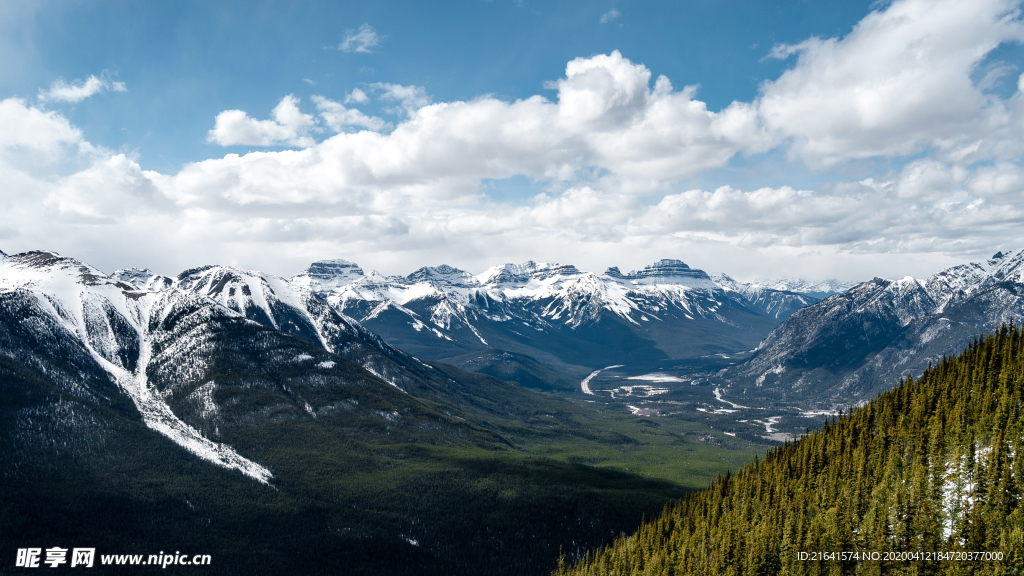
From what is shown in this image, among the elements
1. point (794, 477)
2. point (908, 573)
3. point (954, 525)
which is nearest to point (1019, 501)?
point (954, 525)

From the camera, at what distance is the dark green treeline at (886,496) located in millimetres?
111000

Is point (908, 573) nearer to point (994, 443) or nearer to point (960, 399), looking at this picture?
point (994, 443)

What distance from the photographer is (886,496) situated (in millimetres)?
130625

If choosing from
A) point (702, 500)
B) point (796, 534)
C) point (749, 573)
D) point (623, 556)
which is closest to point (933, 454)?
point (796, 534)

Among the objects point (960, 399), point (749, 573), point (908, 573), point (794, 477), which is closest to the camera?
point (908, 573)

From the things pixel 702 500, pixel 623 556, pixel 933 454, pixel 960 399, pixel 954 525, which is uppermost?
pixel 960 399

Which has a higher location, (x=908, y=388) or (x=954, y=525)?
(x=908, y=388)

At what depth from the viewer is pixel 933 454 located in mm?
134000

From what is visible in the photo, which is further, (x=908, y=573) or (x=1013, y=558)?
(x=908, y=573)

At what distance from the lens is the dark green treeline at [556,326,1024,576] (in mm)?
111000

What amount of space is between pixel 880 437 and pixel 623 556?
252 ft

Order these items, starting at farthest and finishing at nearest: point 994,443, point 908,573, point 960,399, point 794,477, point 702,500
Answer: point 702,500
point 794,477
point 960,399
point 994,443
point 908,573

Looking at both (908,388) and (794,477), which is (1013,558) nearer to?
(794,477)

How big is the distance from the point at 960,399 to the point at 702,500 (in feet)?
249
